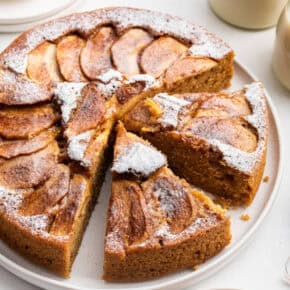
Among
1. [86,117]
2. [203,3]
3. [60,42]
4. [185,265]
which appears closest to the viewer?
[185,265]

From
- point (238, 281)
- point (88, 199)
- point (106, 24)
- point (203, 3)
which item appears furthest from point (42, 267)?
point (203, 3)

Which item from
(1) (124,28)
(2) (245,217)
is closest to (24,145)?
(1) (124,28)

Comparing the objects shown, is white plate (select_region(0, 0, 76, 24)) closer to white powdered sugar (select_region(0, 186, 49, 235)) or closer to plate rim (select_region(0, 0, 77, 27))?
plate rim (select_region(0, 0, 77, 27))

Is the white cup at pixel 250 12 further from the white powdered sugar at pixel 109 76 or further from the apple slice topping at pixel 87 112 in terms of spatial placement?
the apple slice topping at pixel 87 112

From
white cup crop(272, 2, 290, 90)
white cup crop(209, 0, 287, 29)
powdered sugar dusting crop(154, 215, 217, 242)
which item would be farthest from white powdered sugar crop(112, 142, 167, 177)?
white cup crop(209, 0, 287, 29)

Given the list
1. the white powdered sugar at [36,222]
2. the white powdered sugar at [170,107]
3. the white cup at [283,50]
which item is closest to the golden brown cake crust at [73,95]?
the white powdered sugar at [36,222]

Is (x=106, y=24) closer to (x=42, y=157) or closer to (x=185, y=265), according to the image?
(x=42, y=157)
